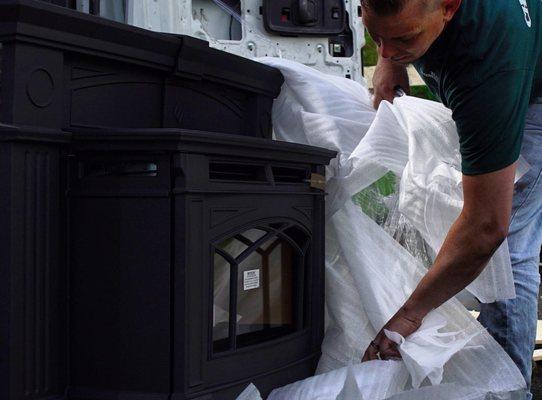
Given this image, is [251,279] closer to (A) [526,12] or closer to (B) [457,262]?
(B) [457,262]

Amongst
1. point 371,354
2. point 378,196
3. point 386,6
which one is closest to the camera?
point 386,6

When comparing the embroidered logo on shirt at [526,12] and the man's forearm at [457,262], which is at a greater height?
the embroidered logo on shirt at [526,12]

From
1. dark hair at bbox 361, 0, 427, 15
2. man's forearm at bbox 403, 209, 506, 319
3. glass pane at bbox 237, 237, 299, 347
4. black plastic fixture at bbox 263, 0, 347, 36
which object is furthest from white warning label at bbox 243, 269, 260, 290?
black plastic fixture at bbox 263, 0, 347, 36

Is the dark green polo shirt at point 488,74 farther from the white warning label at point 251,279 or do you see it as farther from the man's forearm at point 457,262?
the white warning label at point 251,279

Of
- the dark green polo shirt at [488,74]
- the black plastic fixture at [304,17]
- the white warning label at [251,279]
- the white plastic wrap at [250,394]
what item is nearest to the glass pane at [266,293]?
the white warning label at [251,279]

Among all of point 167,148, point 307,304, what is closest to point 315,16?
point 307,304

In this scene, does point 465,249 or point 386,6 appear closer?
point 386,6

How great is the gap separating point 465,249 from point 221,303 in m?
0.57

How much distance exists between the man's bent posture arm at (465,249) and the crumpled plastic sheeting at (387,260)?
46mm

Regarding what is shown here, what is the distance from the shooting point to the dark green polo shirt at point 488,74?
5.28 ft

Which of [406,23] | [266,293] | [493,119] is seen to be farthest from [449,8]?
[266,293]

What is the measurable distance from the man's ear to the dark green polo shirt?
3 centimetres

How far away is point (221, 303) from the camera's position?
1859 mm

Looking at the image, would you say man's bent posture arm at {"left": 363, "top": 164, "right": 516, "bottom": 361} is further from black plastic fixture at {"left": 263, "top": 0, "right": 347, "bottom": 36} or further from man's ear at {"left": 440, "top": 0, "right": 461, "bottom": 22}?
black plastic fixture at {"left": 263, "top": 0, "right": 347, "bottom": 36}
